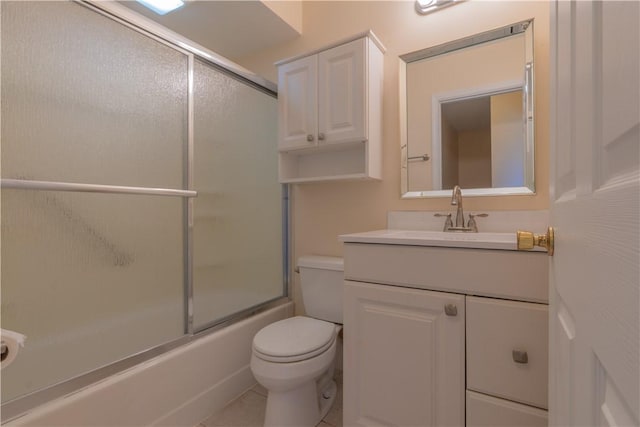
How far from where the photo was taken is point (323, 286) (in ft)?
5.27

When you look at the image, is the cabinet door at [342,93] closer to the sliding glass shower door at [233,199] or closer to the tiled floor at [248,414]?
the sliding glass shower door at [233,199]

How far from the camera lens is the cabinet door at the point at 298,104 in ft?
5.32

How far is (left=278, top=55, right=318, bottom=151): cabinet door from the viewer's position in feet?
5.32

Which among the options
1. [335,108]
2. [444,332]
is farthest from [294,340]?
[335,108]

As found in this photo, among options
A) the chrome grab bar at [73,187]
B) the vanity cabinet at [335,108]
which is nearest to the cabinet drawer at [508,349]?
the vanity cabinet at [335,108]

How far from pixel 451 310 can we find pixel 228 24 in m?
1.97

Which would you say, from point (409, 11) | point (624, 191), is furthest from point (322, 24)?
point (624, 191)

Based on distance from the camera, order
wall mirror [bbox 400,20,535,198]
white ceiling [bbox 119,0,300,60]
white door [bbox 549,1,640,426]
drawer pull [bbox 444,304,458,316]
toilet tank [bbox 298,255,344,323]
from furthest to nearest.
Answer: white ceiling [bbox 119,0,300,60], toilet tank [bbox 298,255,344,323], wall mirror [bbox 400,20,535,198], drawer pull [bbox 444,304,458,316], white door [bbox 549,1,640,426]

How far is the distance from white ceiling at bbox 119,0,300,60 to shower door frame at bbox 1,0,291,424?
32 centimetres

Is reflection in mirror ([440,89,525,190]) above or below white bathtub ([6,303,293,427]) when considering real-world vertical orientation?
above

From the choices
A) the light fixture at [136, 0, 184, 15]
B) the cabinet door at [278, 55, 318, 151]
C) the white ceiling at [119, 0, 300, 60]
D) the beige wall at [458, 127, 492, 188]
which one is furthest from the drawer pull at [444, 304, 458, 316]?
the light fixture at [136, 0, 184, 15]

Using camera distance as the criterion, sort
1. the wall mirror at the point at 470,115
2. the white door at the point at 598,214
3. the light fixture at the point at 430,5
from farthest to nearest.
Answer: the light fixture at the point at 430,5
the wall mirror at the point at 470,115
the white door at the point at 598,214

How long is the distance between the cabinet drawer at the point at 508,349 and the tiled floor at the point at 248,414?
2.38 feet

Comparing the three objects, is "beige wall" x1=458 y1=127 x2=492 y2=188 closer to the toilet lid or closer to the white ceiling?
the toilet lid
